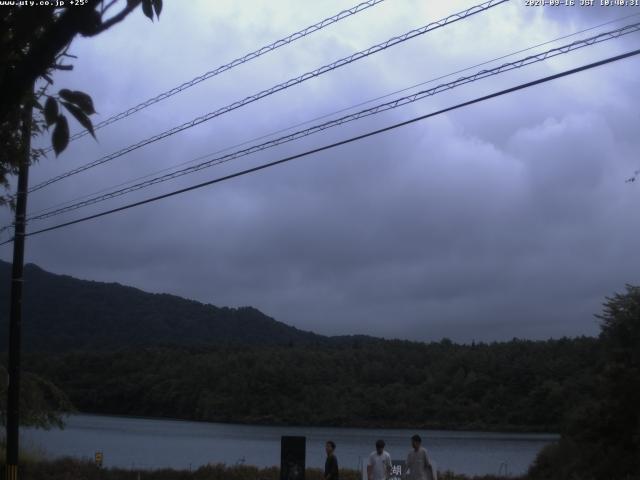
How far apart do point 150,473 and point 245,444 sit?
22028 mm

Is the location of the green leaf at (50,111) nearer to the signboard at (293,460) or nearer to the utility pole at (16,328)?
the signboard at (293,460)

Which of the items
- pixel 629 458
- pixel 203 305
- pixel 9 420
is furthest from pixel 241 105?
pixel 203 305

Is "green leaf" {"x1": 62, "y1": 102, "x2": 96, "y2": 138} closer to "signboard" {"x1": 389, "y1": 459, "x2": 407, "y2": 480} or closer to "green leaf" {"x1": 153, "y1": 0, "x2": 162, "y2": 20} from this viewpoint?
"green leaf" {"x1": 153, "y1": 0, "x2": 162, "y2": 20}

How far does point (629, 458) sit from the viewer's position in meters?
22.8

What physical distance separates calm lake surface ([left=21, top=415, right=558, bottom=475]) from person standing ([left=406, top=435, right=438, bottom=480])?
1658cm

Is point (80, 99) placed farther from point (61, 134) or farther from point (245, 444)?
point (245, 444)

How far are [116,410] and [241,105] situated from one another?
45010mm

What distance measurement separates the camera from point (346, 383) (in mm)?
59312

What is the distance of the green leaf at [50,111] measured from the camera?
404 centimetres

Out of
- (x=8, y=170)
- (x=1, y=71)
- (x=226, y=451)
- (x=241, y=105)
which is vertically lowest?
(x=226, y=451)

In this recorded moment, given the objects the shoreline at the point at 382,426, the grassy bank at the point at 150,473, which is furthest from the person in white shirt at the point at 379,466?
the shoreline at the point at 382,426

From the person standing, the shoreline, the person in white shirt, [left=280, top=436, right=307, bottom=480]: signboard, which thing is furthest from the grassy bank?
the shoreline

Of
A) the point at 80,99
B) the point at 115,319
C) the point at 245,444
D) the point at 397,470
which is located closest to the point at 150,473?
the point at 397,470

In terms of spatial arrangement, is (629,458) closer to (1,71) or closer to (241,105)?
(241,105)
